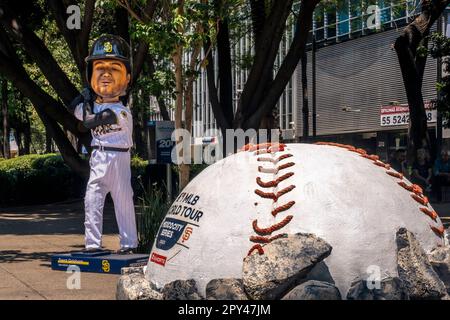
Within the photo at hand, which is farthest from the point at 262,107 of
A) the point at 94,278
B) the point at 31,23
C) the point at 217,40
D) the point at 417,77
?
the point at 31,23

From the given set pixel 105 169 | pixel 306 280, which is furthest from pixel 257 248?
pixel 105 169

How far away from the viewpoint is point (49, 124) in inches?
532

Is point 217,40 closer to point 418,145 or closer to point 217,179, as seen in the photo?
point 418,145

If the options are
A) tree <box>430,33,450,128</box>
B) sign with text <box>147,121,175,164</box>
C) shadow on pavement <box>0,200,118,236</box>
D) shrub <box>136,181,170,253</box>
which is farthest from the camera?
tree <box>430,33,450,128</box>

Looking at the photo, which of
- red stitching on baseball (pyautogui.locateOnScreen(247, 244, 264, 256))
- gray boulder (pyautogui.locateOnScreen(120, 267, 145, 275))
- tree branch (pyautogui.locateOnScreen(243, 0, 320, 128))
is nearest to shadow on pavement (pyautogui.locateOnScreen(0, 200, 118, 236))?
tree branch (pyautogui.locateOnScreen(243, 0, 320, 128))

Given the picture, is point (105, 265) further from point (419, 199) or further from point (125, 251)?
point (419, 199)

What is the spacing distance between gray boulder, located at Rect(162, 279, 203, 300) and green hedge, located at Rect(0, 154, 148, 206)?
19557 millimetres

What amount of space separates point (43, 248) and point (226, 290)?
8.47m

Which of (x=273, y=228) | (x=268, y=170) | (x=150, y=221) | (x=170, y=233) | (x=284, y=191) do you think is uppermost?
(x=268, y=170)

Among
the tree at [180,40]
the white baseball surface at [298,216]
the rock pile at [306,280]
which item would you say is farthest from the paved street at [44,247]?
the rock pile at [306,280]

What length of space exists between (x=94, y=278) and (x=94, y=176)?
1.62m

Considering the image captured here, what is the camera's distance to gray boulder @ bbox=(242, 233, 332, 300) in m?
5.26

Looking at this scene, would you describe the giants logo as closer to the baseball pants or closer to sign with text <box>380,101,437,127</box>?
the baseball pants
